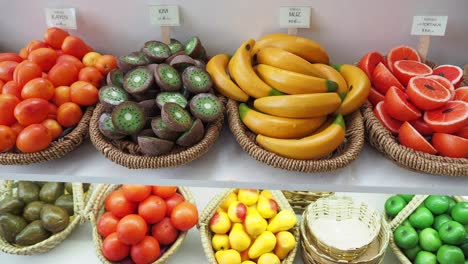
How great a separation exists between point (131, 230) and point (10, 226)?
16.3 inches

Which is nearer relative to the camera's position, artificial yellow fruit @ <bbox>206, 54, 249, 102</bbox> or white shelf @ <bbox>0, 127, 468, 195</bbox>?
white shelf @ <bbox>0, 127, 468, 195</bbox>

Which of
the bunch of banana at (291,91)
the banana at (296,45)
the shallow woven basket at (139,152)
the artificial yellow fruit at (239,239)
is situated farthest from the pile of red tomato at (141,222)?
the banana at (296,45)

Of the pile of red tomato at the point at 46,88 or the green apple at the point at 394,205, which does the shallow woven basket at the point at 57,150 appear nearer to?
the pile of red tomato at the point at 46,88

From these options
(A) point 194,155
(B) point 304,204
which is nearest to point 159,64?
(A) point 194,155

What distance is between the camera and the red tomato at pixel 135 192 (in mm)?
1357

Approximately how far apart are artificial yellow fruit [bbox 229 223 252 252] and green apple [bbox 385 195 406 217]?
1.55 ft

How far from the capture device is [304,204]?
5.05ft

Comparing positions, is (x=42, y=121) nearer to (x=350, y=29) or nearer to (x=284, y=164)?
(x=284, y=164)

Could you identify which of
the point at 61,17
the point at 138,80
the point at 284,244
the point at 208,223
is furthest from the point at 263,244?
the point at 61,17

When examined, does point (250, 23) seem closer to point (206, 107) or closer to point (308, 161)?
point (206, 107)

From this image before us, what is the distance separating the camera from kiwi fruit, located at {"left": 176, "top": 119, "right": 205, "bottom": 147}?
99 centimetres

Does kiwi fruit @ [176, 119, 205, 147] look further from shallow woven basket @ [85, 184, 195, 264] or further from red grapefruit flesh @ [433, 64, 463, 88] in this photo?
red grapefruit flesh @ [433, 64, 463, 88]

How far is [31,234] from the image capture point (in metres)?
1.39

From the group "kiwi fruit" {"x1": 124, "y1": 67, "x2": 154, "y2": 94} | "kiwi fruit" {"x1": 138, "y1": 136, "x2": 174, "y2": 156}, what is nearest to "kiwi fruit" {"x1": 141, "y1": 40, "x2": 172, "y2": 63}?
"kiwi fruit" {"x1": 124, "y1": 67, "x2": 154, "y2": 94}
